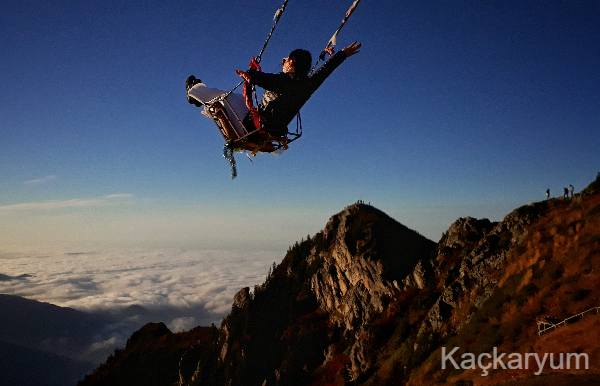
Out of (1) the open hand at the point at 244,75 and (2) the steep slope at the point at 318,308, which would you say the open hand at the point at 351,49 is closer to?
(1) the open hand at the point at 244,75

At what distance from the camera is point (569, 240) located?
31.4m

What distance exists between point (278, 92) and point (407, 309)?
36.8 metres

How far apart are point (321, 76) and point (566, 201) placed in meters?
38.7

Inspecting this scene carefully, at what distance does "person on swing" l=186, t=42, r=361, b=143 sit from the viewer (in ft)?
49.3

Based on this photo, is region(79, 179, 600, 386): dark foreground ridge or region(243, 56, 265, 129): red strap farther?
region(79, 179, 600, 386): dark foreground ridge

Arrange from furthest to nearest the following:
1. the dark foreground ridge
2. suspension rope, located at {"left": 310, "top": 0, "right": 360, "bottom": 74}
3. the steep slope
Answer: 1. the steep slope
2. the dark foreground ridge
3. suspension rope, located at {"left": 310, "top": 0, "right": 360, "bottom": 74}

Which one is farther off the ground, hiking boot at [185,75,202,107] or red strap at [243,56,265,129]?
hiking boot at [185,75,202,107]

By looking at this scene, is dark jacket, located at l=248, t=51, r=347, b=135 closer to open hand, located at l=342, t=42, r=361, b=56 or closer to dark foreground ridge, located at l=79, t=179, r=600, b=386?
open hand, located at l=342, t=42, r=361, b=56

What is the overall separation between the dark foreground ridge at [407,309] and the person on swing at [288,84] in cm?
1679

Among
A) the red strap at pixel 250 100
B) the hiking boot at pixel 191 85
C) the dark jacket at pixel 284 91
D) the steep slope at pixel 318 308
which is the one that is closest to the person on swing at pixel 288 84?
the dark jacket at pixel 284 91

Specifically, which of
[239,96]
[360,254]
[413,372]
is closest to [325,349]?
[360,254]

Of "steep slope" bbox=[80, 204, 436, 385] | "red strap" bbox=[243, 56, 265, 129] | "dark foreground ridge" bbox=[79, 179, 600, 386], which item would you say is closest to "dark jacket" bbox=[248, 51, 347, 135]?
"red strap" bbox=[243, 56, 265, 129]

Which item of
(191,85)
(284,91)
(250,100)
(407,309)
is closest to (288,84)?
(284,91)

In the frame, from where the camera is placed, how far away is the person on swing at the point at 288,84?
14.8 m
